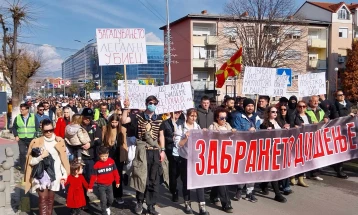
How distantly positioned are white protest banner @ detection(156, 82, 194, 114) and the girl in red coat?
2013mm

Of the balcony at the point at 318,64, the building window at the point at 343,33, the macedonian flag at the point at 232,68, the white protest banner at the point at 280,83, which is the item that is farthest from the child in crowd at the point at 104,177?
the building window at the point at 343,33

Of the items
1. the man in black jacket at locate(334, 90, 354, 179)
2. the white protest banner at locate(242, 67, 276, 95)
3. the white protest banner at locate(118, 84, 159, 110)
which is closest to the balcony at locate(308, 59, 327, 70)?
the man in black jacket at locate(334, 90, 354, 179)

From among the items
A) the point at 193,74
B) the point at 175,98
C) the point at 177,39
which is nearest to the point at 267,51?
the point at 193,74

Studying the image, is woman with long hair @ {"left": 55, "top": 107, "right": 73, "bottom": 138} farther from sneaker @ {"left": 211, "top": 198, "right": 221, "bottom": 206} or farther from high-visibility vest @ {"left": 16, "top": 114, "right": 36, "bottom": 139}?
sneaker @ {"left": 211, "top": 198, "right": 221, "bottom": 206}

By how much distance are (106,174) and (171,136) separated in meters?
1.24

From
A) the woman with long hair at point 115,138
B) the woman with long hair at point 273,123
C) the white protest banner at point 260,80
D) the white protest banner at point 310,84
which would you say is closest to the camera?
the woman with long hair at point 115,138

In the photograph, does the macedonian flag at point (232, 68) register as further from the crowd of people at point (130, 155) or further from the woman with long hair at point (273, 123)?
the woman with long hair at point (273, 123)

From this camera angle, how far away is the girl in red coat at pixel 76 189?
5.93 m

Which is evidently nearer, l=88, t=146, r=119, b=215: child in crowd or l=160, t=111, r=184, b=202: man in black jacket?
l=88, t=146, r=119, b=215: child in crowd

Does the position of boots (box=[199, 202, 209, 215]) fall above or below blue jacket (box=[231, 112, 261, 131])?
below

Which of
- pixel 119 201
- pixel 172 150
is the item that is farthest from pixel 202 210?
pixel 119 201

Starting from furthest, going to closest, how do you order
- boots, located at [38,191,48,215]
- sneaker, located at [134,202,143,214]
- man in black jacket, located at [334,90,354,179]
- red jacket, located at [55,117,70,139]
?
man in black jacket, located at [334,90,354,179] → red jacket, located at [55,117,70,139] → sneaker, located at [134,202,143,214] → boots, located at [38,191,48,215]

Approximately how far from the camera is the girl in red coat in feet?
19.4

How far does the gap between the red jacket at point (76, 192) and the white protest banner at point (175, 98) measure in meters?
2.08
